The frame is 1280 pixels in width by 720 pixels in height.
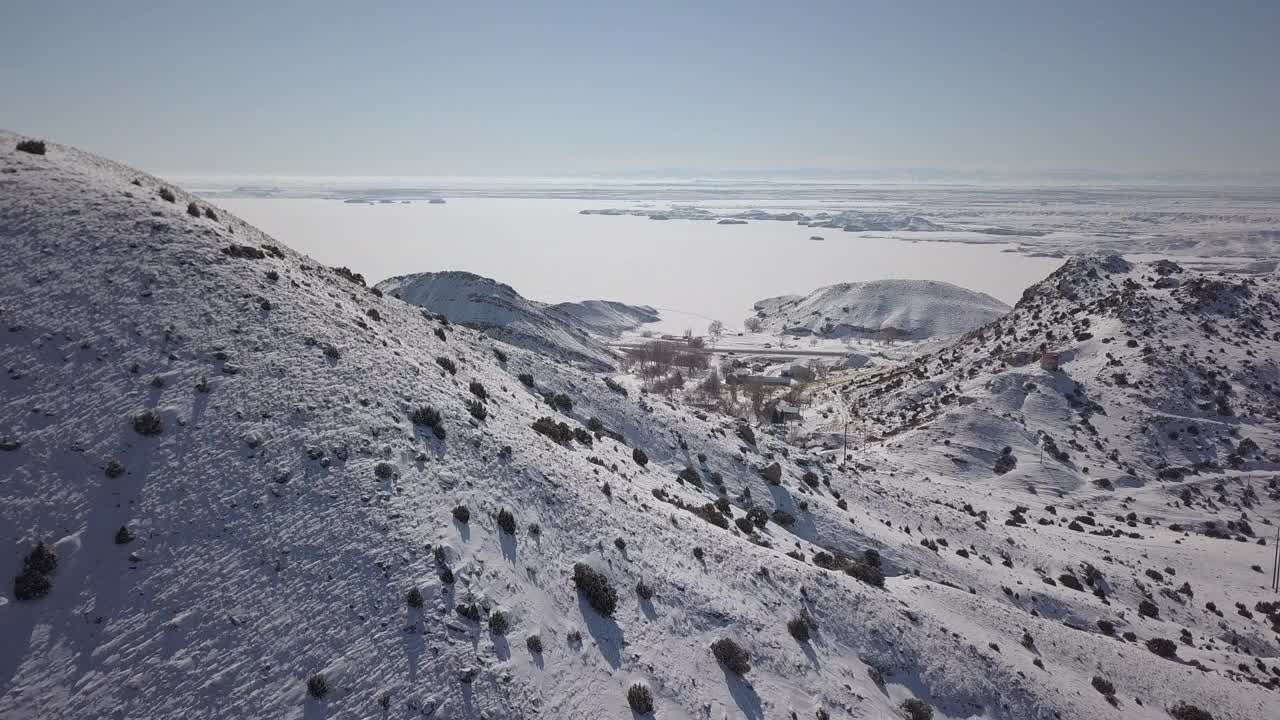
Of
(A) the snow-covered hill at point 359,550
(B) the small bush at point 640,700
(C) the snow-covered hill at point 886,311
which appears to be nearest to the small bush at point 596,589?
(A) the snow-covered hill at point 359,550

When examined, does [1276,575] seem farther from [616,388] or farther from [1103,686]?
[616,388]

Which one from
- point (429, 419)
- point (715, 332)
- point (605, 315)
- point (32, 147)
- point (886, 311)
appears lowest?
point (715, 332)

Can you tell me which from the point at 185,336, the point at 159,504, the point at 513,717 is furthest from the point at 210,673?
the point at 185,336

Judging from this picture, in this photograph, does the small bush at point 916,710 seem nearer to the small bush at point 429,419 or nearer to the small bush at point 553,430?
the small bush at point 553,430

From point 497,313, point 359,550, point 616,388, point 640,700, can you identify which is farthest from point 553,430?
point 497,313

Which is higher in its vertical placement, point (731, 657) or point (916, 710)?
point (731, 657)

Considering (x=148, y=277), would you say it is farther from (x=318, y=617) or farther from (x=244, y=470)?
(x=318, y=617)

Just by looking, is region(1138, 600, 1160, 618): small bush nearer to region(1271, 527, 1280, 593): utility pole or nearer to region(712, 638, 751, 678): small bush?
region(1271, 527, 1280, 593): utility pole

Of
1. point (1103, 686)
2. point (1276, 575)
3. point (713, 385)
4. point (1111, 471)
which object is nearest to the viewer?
point (1103, 686)
